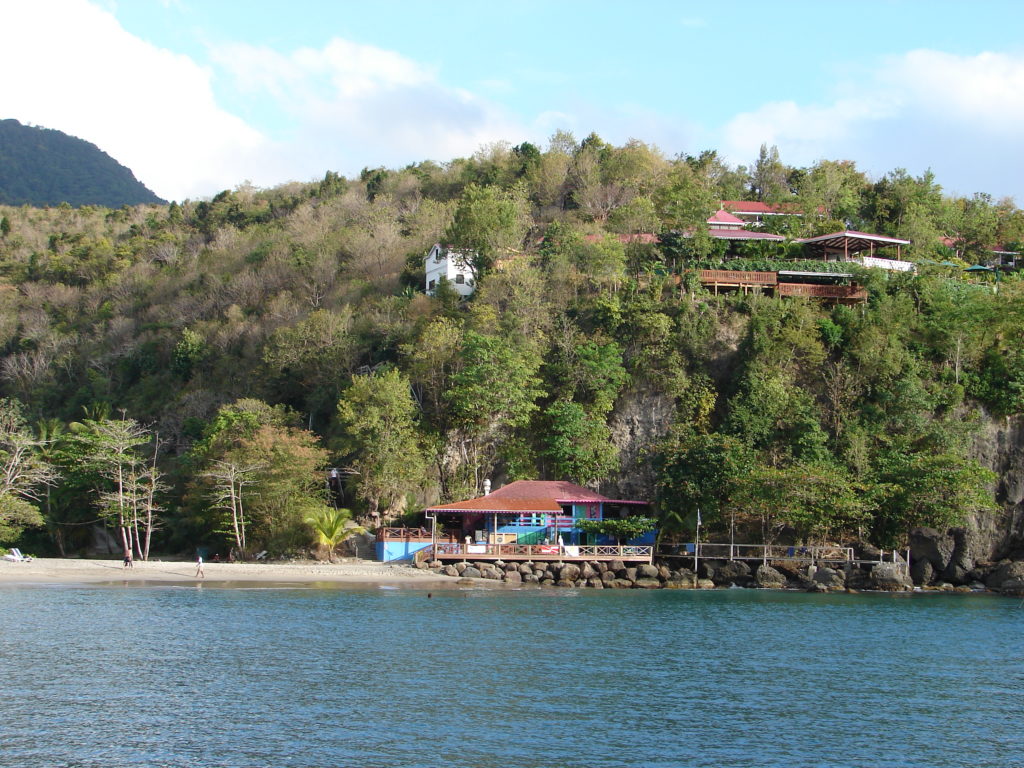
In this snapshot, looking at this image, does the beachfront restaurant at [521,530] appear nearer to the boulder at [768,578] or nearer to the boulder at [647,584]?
the boulder at [647,584]

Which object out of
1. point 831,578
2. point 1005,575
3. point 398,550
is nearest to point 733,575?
point 831,578

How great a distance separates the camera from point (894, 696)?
69.5 ft

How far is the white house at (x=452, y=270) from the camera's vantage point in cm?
5591

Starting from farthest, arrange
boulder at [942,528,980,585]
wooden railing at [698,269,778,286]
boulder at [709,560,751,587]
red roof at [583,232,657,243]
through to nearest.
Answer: red roof at [583,232,657,243], wooden railing at [698,269,778,286], boulder at [942,528,980,585], boulder at [709,560,751,587]

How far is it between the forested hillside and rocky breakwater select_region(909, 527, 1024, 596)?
1114 millimetres

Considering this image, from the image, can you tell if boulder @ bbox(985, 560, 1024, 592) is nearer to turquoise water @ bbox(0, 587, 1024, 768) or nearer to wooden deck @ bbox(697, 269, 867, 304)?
turquoise water @ bbox(0, 587, 1024, 768)

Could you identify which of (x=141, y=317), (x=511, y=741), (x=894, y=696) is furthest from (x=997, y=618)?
(x=141, y=317)

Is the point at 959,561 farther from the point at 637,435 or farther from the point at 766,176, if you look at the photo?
the point at 766,176

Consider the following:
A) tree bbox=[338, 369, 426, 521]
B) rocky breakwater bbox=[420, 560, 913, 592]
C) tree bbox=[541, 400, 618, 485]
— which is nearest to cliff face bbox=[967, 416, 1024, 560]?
rocky breakwater bbox=[420, 560, 913, 592]

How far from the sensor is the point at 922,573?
40.9 m

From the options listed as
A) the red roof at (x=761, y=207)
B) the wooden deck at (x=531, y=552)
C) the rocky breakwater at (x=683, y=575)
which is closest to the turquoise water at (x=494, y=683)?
the rocky breakwater at (x=683, y=575)

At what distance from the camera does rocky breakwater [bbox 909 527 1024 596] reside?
40812 millimetres

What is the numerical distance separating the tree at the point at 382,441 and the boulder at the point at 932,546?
2154 centimetres

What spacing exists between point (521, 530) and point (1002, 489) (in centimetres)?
2164
